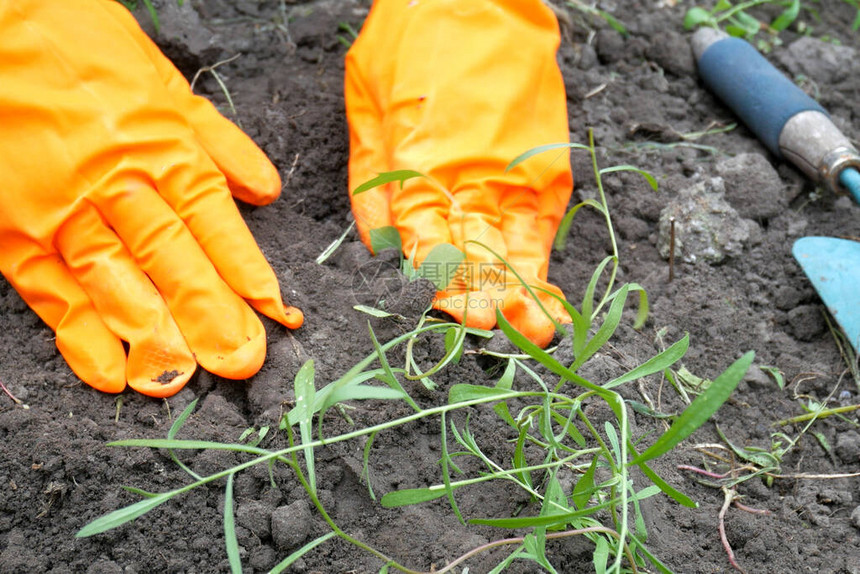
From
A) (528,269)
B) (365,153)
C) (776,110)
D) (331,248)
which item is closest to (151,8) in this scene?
(365,153)

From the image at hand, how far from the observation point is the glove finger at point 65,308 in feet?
5.07

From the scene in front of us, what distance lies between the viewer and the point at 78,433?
4.68ft

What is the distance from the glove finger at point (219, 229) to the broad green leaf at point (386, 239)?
26 centimetres

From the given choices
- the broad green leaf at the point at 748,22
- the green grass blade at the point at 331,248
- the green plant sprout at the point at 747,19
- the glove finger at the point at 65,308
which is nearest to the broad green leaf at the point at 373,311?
the green grass blade at the point at 331,248

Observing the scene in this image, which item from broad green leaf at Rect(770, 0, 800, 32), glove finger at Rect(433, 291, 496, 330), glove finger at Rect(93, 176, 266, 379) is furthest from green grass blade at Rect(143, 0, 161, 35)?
broad green leaf at Rect(770, 0, 800, 32)

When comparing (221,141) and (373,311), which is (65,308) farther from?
(373,311)

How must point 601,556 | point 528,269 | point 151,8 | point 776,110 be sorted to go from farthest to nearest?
1. point 776,110
2. point 151,8
3. point 528,269
4. point 601,556

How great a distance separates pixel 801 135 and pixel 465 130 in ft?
3.31

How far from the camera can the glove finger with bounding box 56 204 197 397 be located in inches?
61.1

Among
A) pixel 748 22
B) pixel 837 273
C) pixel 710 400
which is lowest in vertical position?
pixel 837 273

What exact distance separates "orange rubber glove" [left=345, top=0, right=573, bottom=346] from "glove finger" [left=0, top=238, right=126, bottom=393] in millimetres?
639

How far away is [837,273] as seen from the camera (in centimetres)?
190

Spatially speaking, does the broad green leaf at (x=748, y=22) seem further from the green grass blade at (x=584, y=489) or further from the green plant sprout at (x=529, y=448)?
the green grass blade at (x=584, y=489)

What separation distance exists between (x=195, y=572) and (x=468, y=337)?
2.31 ft
